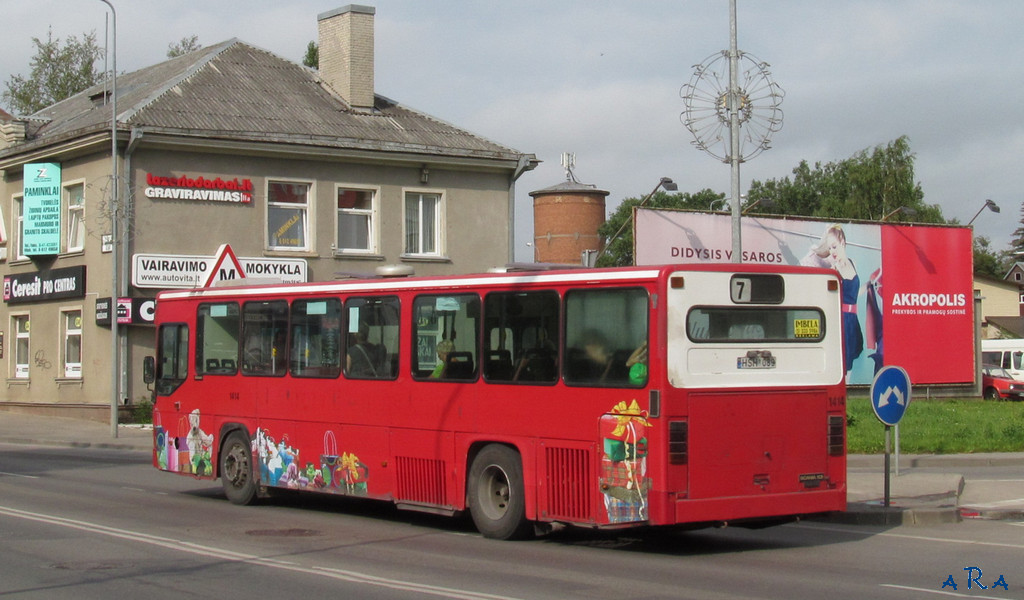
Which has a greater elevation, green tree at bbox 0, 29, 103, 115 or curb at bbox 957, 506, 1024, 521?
green tree at bbox 0, 29, 103, 115

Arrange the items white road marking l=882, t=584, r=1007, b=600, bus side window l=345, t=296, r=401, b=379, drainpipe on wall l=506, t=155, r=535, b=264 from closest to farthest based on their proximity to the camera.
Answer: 1. white road marking l=882, t=584, r=1007, b=600
2. bus side window l=345, t=296, r=401, b=379
3. drainpipe on wall l=506, t=155, r=535, b=264

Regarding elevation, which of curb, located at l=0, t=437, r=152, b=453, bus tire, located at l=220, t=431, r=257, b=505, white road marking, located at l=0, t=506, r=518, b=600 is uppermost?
bus tire, located at l=220, t=431, r=257, b=505

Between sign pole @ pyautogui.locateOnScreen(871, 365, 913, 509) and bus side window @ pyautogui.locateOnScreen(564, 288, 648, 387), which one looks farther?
sign pole @ pyautogui.locateOnScreen(871, 365, 913, 509)

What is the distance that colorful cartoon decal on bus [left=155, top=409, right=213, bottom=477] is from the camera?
52.6ft

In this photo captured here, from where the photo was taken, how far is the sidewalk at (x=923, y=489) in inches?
533

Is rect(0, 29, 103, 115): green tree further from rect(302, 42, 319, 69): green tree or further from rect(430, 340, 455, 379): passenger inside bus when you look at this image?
rect(430, 340, 455, 379): passenger inside bus

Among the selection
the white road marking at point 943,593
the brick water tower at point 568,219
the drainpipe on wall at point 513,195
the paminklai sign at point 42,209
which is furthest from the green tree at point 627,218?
the white road marking at point 943,593

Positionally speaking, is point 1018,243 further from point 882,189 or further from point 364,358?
point 364,358

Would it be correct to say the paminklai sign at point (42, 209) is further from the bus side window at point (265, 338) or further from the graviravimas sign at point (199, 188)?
the bus side window at point (265, 338)

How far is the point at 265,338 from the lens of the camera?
15086 mm

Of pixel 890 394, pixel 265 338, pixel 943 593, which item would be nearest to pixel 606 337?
pixel 943 593

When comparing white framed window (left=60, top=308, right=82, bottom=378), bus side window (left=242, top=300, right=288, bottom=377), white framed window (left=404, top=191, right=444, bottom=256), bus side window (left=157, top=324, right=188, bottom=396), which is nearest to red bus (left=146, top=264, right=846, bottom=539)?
bus side window (left=242, top=300, right=288, bottom=377)

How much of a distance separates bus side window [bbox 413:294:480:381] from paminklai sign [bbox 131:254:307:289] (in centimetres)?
1796

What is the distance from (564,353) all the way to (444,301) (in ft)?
6.11
